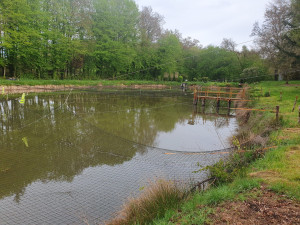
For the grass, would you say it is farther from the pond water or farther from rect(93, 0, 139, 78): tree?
rect(93, 0, 139, 78): tree

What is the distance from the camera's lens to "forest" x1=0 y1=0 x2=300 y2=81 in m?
31.3

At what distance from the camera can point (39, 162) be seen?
8594 mm

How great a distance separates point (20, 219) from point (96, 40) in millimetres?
42505

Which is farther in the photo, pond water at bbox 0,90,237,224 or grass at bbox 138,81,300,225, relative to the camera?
pond water at bbox 0,90,237,224

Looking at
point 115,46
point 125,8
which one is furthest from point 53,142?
point 125,8

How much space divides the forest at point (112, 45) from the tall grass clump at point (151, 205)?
2011 centimetres

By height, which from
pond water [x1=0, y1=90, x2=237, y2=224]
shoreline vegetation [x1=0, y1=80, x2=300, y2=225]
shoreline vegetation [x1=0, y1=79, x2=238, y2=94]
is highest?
shoreline vegetation [x1=0, y1=79, x2=238, y2=94]

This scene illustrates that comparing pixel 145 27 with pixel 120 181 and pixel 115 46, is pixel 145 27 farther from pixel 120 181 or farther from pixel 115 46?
pixel 120 181

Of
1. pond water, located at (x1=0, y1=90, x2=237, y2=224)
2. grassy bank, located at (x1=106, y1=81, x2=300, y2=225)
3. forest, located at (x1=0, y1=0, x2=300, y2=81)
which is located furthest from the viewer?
forest, located at (x1=0, y1=0, x2=300, y2=81)

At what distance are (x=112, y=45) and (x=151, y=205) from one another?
4190 centimetres

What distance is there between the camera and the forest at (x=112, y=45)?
103 ft

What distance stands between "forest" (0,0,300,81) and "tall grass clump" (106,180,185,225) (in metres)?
20.1

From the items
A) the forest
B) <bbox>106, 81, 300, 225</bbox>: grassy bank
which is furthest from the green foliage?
<bbox>106, 81, 300, 225</bbox>: grassy bank

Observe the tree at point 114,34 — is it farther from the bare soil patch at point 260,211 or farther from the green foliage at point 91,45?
the bare soil patch at point 260,211
